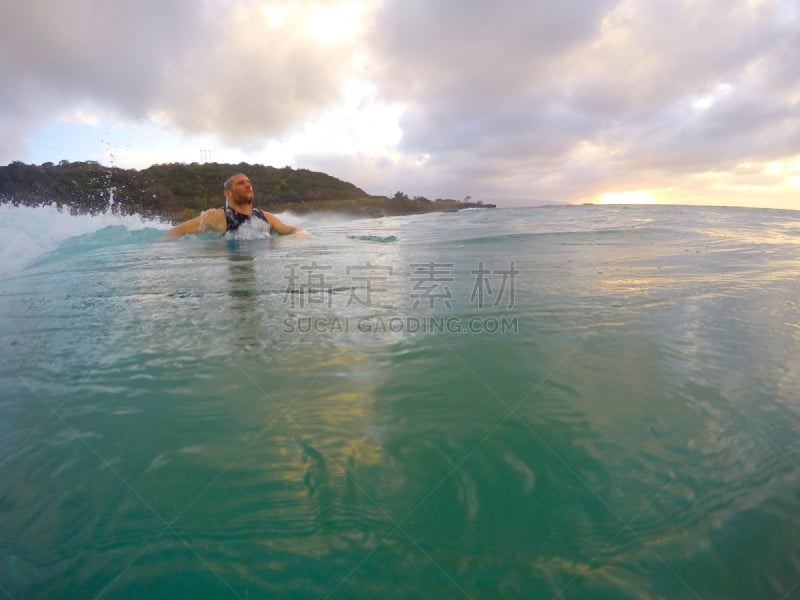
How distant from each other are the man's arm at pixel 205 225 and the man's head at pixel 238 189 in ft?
2.23

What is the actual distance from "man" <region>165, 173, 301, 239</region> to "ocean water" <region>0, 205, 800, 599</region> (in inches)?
234

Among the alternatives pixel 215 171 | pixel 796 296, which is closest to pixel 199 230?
pixel 796 296

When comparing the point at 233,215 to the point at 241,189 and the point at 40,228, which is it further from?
the point at 40,228

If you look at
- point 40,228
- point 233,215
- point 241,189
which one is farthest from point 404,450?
point 40,228

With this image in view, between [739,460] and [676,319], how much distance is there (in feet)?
5.55

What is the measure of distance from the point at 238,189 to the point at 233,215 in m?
0.75

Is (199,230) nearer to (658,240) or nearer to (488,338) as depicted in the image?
(488,338)

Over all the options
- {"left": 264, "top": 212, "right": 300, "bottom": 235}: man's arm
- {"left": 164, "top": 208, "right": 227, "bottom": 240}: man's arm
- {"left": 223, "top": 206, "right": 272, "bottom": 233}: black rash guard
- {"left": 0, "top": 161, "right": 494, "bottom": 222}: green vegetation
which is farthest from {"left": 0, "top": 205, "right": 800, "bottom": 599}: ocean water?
{"left": 0, "top": 161, "right": 494, "bottom": 222}: green vegetation

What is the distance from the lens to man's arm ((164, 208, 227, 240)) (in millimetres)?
9789

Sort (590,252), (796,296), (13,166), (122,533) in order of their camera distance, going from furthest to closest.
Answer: (13,166), (590,252), (796,296), (122,533)

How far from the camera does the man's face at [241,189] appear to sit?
8906 mm

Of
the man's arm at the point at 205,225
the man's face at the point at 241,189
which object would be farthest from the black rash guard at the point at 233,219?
the man's face at the point at 241,189

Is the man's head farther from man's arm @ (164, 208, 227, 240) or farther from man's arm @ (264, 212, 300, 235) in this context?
man's arm @ (264, 212, 300, 235)

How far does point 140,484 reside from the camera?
1492mm
